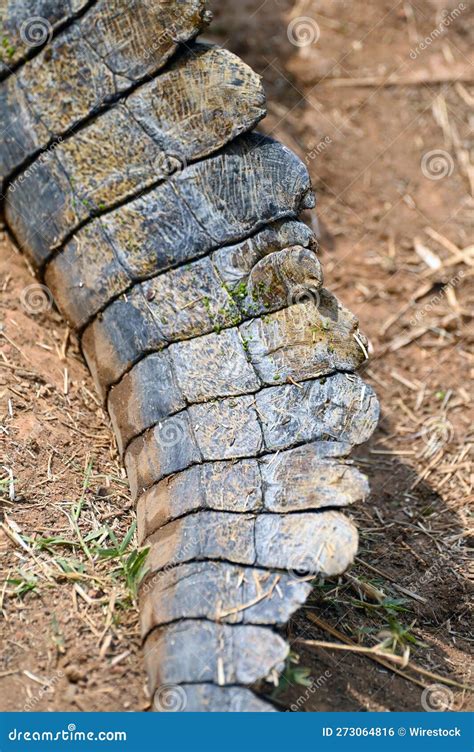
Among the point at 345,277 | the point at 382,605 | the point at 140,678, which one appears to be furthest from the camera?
the point at 345,277

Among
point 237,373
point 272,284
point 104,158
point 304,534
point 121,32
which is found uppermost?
point 121,32

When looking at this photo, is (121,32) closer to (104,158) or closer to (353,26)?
(104,158)

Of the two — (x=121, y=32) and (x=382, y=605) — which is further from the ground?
(x=121, y=32)

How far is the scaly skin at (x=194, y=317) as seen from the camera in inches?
103

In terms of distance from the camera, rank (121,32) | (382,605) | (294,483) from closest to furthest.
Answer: (294,483)
(382,605)
(121,32)

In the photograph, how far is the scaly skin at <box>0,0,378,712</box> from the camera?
8.61ft

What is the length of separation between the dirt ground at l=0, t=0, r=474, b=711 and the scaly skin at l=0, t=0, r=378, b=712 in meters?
0.16

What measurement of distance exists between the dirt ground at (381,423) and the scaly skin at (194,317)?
0.16 metres

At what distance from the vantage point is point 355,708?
8.83ft

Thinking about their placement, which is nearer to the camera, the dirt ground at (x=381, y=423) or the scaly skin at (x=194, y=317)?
the scaly skin at (x=194, y=317)

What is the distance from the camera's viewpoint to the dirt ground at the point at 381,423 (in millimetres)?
2748

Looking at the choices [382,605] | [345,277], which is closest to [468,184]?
[345,277]

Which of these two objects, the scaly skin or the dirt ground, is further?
the dirt ground

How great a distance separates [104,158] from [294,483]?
1.57 metres
